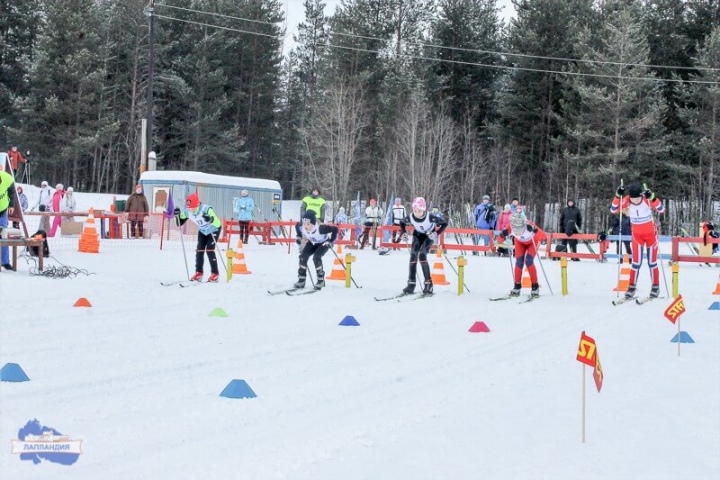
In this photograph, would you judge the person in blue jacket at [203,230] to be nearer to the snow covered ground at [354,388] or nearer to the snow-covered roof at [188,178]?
the snow covered ground at [354,388]

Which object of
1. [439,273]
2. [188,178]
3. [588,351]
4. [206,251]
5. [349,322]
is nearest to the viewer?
[588,351]

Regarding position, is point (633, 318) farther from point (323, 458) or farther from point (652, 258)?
point (323, 458)

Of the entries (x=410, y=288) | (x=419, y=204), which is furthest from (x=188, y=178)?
(x=419, y=204)

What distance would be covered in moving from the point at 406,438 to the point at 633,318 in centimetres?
718

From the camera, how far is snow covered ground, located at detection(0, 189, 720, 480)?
4.74 m

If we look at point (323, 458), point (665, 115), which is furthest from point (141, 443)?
point (665, 115)

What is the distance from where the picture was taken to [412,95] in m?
46.9

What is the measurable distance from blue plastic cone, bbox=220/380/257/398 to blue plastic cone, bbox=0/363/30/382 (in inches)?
67.6

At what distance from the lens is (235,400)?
6.17 meters

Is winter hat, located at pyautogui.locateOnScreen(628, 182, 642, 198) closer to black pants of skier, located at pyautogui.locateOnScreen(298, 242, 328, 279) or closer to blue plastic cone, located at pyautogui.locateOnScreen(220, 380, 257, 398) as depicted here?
black pants of skier, located at pyautogui.locateOnScreen(298, 242, 328, 279)

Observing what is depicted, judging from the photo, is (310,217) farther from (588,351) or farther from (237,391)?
(588,351)

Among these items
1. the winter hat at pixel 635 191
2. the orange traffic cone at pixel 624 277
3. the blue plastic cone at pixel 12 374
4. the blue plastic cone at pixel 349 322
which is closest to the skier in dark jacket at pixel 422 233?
the winter hat at pixel 635 191

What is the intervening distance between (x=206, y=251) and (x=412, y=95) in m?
32.9

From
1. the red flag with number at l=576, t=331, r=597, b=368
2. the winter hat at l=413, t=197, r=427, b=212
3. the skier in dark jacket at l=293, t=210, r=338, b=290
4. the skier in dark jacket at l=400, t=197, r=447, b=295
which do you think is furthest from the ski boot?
the red flag with number at l=576, t=331, r=597, b=368
